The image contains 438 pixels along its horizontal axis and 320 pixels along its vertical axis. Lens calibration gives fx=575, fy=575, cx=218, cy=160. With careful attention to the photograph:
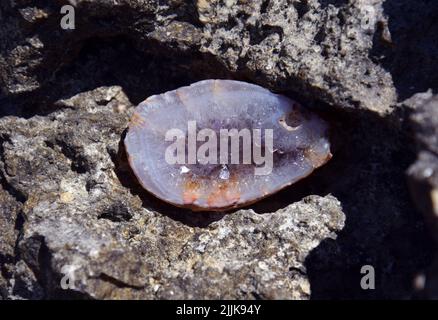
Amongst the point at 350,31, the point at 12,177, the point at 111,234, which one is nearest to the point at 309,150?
the point at 350,31

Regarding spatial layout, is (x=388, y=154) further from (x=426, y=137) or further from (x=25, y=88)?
(x=25, y=88)

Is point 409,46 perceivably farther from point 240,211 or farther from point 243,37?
point 240,211

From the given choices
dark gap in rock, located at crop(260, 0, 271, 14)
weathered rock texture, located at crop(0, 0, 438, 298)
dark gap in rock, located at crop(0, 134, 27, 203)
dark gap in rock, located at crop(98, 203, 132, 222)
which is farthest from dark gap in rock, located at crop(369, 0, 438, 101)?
dark gap in rock, located at crop(0, 134, 27, 203)

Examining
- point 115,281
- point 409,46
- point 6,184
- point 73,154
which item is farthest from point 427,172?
point 6,184

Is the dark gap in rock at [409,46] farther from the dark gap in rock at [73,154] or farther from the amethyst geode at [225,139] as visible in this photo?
the dark gap in rock at [73,154]

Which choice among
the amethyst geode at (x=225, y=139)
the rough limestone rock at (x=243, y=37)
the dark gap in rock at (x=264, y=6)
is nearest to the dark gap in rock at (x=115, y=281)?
the amethyst geode at (x=225, y=139)

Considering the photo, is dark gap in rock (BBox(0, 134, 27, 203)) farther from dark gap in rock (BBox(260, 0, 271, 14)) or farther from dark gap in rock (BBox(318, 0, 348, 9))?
dark gap in rock (BBox(318, 0, 348, 9))
